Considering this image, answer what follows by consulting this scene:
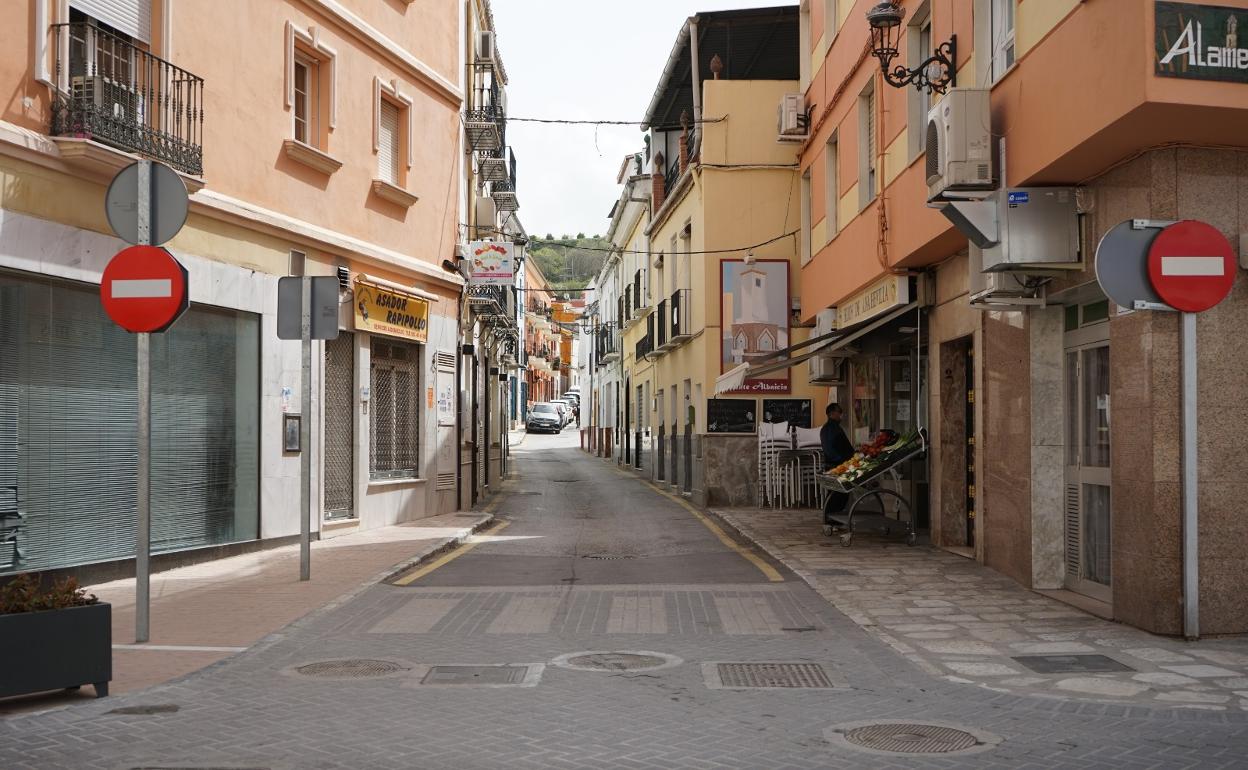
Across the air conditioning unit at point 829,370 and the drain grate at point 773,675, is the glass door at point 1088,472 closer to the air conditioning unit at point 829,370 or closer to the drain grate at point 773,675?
the drain grate at point 773,675

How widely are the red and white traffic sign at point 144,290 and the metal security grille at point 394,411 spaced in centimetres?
988

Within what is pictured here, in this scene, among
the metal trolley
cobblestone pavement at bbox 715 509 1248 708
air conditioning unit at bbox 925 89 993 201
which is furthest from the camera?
the metal trolley

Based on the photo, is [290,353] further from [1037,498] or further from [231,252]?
[1037,498]

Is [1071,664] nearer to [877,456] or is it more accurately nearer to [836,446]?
[877,456]

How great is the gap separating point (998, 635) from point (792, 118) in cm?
1387

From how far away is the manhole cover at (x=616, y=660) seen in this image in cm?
760

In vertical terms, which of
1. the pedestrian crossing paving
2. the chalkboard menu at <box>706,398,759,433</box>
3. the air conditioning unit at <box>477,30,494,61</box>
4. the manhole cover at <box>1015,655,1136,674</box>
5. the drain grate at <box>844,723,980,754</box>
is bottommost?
the pedestrian crossing paving

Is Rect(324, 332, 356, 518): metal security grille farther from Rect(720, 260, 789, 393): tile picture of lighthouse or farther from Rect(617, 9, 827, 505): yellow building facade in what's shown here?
Rect(720, 260, 789, 393): tile picture of lighthouse

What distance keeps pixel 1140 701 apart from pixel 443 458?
49.0ft

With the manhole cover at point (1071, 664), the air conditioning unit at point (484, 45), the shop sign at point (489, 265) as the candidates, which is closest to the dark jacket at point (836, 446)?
the shop sign at point (489, 265)

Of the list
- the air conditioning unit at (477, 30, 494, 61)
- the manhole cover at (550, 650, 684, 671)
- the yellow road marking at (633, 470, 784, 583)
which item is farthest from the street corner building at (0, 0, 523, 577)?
the manhole cover at (550, 650, 684, 671)

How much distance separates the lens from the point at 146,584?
8086 millimetres

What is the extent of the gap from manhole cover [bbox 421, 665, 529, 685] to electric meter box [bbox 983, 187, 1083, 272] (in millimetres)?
5082

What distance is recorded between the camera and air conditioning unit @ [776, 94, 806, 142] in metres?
21.0
